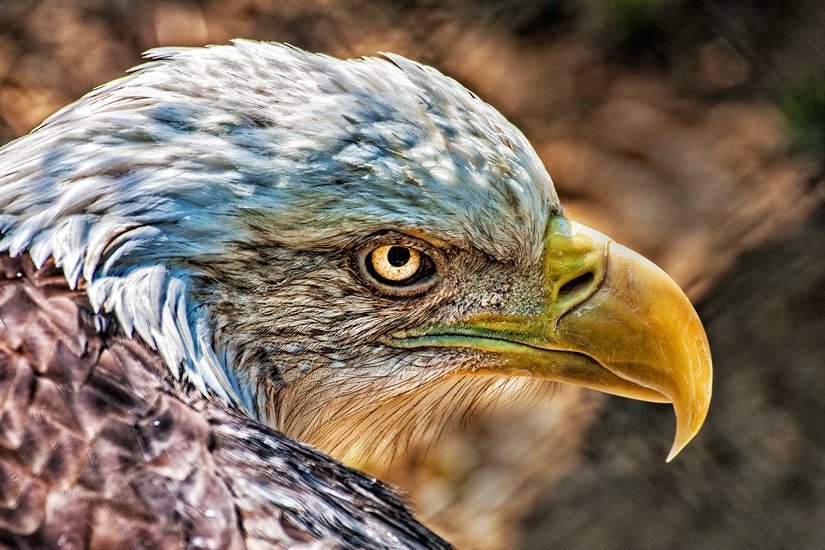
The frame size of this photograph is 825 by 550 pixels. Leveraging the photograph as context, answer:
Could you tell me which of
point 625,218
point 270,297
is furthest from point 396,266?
point 625,218

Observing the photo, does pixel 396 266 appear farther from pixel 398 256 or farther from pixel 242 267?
pixel 242 267

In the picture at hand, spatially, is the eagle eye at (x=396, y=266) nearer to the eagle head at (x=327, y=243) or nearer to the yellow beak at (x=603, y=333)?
the eagle head at (x=327, y=243)

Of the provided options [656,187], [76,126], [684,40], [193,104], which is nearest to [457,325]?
[193,104]

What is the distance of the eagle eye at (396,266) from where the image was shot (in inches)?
92.0

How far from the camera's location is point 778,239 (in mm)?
5066

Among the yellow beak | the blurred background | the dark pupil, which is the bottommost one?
the blurred background

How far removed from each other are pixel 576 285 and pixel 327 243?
2.14ft

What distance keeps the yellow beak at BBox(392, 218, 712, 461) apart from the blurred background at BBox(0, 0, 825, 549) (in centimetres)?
231

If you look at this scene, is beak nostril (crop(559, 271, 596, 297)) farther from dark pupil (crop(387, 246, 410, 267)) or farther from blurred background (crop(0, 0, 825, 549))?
blurred background (crop(0, 0, 825, 549))

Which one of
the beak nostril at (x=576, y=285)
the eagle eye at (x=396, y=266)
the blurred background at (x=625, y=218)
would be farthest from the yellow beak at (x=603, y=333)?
the blurred background at (x=625, y=218)

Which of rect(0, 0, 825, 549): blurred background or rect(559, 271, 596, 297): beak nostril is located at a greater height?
rect(559, 271, 596, 297): beak nostril

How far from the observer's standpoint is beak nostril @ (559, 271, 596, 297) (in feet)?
8.35

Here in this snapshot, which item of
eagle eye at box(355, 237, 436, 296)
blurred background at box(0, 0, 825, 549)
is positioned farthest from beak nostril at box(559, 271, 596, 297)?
blurred background at box(0, 0, 825, 549)

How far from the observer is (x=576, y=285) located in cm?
256
